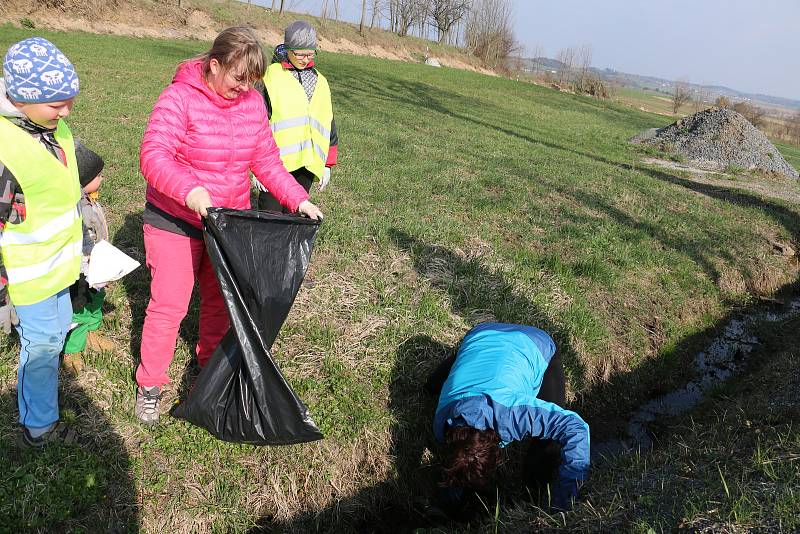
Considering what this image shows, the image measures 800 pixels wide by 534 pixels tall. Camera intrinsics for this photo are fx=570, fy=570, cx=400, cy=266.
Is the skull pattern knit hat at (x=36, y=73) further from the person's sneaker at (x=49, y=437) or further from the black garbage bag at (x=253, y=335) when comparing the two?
the person's sneaker at (x=49, y=437)

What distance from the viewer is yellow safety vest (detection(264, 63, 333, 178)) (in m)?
4.13

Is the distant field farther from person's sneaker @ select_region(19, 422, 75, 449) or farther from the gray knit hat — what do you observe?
person's sneaker @ select_region(19, 422, 75, 449)

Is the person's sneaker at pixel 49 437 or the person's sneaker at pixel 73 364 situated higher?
the person's sneaker at pixel 73 364

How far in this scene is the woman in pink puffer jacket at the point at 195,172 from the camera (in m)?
2.64

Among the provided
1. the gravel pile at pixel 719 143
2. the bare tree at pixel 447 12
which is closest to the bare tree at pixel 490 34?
the bare tree at pixel 447 12

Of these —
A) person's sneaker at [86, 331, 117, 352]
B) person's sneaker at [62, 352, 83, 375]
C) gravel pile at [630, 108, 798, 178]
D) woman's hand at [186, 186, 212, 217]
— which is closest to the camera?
woman's hand at [186, 186, 212, 217]

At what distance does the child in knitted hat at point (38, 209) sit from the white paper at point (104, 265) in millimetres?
245

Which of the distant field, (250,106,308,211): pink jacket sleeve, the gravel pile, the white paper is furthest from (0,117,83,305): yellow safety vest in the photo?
the distant field

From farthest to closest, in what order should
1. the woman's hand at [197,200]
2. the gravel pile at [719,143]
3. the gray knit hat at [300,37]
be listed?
the gravel pile at [719,143]
the gray knit hat at [300,37]
the woman's hand at [197,200]

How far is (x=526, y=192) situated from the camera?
27.1 ft

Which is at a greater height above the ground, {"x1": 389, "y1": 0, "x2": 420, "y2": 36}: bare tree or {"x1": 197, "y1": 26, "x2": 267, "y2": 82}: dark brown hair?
{"x1": 389, "y1": 0, "x2": 420, "y2": 36}: bare tree

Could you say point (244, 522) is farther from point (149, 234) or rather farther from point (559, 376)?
point (559, 376)

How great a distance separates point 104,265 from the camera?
3.06m

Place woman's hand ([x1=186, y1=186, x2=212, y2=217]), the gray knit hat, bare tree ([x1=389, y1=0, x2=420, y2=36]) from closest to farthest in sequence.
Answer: woman's hand ([x1=186, y1=186, x2=212, y2=217]) → the gray knit hat → bare tree ([x1=389, y1=0, x2=420, y2=36])
